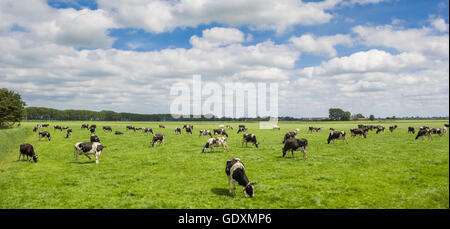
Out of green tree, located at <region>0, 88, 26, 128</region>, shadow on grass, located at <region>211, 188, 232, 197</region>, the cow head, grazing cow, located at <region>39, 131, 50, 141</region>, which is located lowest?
shadow on grass, located at <region>211, 188, 232, 197</region>

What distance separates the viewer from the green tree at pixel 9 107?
65000mm

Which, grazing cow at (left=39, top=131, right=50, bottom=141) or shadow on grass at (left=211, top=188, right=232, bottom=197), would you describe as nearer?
shadow on grass at (left=211, top=188, right=232, bottom=197)

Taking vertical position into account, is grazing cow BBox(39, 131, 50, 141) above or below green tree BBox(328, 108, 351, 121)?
below

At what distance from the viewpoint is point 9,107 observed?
6650cm

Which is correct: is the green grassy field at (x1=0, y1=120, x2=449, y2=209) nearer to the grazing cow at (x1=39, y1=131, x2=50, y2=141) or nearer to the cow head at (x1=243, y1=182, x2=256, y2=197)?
the cow head at (x1=243, y1=182, x2=256, y2=197)

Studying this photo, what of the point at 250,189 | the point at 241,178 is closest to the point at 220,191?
the point at 241,178

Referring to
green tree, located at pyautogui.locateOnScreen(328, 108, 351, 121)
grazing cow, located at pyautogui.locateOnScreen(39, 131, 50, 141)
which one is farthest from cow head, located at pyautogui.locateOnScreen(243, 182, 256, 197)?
green tree, located at pyautogui.locateOnScreen(328, 108, 351, 121)

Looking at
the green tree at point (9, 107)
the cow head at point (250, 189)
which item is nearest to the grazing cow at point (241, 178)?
the cow head at point (250, 189)

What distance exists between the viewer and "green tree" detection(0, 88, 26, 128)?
65000 mm

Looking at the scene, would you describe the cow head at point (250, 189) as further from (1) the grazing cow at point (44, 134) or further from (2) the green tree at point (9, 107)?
(2) the green tree at point (9, 107)

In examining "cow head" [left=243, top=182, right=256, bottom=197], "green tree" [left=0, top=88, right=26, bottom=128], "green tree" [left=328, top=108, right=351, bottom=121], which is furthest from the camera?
"green tree" [left=328, top=108, right=351, bottom=121]
